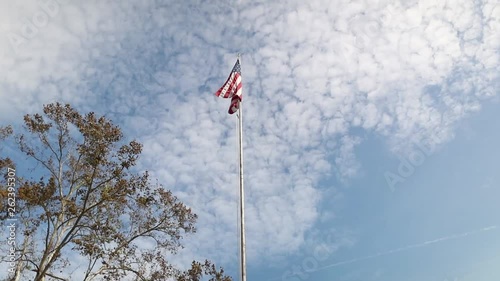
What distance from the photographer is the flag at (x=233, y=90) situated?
20.1 metres

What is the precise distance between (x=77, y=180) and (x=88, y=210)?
205 cm

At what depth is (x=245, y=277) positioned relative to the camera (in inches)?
601

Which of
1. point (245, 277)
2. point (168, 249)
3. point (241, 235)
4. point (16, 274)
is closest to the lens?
point (245, 277)

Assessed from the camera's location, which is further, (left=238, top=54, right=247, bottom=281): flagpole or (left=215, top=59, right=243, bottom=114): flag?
(left=215, top=59, right=243, bottom=114): flag

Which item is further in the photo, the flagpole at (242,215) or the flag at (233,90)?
the flag at (233,90)

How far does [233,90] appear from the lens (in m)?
20.3

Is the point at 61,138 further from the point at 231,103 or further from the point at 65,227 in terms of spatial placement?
the point at 231,103

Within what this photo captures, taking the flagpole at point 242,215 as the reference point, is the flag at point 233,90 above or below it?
above

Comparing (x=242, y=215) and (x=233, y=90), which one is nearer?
(x=242, y=215)

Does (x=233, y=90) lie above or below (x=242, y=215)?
above

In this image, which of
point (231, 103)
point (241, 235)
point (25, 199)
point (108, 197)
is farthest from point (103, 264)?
point (231, 103)

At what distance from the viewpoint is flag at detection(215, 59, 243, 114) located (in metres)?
20.1

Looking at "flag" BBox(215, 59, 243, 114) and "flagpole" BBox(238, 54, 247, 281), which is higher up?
"flag" BBox(215, 59, 243, 114)

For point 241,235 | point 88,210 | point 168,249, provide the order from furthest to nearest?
point 168,249 < point 88,210 < point 241,235
